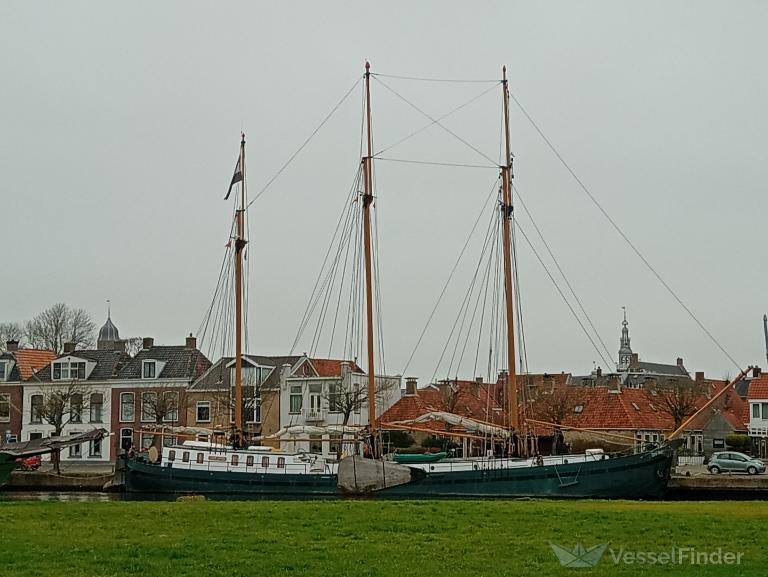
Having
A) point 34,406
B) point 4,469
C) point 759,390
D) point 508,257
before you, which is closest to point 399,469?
point 508,257

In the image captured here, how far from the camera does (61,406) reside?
212 feet

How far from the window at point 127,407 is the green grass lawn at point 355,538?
47752 millimetres

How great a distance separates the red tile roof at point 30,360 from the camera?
7550 cm

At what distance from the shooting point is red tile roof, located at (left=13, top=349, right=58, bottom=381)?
7550 cm

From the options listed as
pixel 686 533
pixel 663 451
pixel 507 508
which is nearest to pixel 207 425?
pixel 663 451

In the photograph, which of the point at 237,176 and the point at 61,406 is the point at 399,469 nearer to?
the point at 237,176

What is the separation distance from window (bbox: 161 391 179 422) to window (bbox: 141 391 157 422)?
944 millimetres

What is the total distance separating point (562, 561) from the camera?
50.6 ft

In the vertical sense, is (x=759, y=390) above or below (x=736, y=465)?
above

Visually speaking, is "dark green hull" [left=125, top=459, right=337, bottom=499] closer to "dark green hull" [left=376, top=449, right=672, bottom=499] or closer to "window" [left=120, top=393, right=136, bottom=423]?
"dark green hull" [left=376, top=449, right=672, bottom=499]

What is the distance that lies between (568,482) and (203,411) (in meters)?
34.3

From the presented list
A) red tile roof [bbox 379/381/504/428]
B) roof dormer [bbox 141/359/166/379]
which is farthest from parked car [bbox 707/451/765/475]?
roof dormer [bbox 141/359/166/379]

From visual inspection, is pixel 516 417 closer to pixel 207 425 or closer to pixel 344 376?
pixel 344 376

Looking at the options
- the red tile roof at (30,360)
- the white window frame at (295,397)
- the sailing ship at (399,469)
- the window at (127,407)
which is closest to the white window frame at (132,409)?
the window at (127,407)
